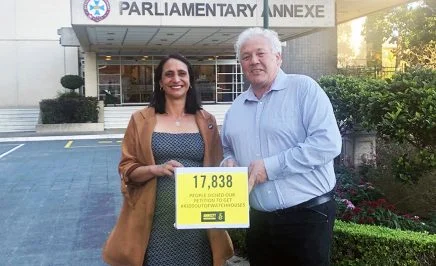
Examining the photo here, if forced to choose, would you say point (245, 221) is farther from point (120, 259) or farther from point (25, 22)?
point (25, 22)

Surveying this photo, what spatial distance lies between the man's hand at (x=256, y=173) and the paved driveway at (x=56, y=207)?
2918 millimetres

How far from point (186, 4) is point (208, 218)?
49.5ft

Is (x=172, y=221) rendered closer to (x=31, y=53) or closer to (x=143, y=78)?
(x=143, y=78)

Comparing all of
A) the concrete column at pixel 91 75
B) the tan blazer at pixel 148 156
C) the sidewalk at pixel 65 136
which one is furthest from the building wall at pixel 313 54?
the tan blazer at pixel 148 156

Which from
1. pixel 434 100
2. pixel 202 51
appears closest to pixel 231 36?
pixel 202 51

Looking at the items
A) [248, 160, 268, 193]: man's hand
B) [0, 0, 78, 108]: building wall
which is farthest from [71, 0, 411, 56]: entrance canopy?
[248, 160, 268, 193]: man's hand

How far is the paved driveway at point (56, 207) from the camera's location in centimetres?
508

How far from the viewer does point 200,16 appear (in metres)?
16.8

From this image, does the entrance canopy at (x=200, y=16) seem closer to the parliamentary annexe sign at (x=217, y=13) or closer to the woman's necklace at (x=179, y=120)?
the parliamentary annexe sign at (x=217, y=13)

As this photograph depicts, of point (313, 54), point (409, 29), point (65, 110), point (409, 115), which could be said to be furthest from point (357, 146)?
point (409, 29)

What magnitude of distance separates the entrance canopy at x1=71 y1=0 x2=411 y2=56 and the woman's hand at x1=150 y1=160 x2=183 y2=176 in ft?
46.0

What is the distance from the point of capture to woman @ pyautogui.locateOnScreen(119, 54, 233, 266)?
2.59 m

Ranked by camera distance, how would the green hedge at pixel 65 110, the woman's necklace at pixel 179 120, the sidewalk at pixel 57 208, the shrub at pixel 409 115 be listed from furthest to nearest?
the green hedge at pixel 65 110
the sidewalk at pixel 57 208
the shrub at pixel 409 115
the woman's necklace at pixel 179 120

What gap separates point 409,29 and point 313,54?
12.2 m
